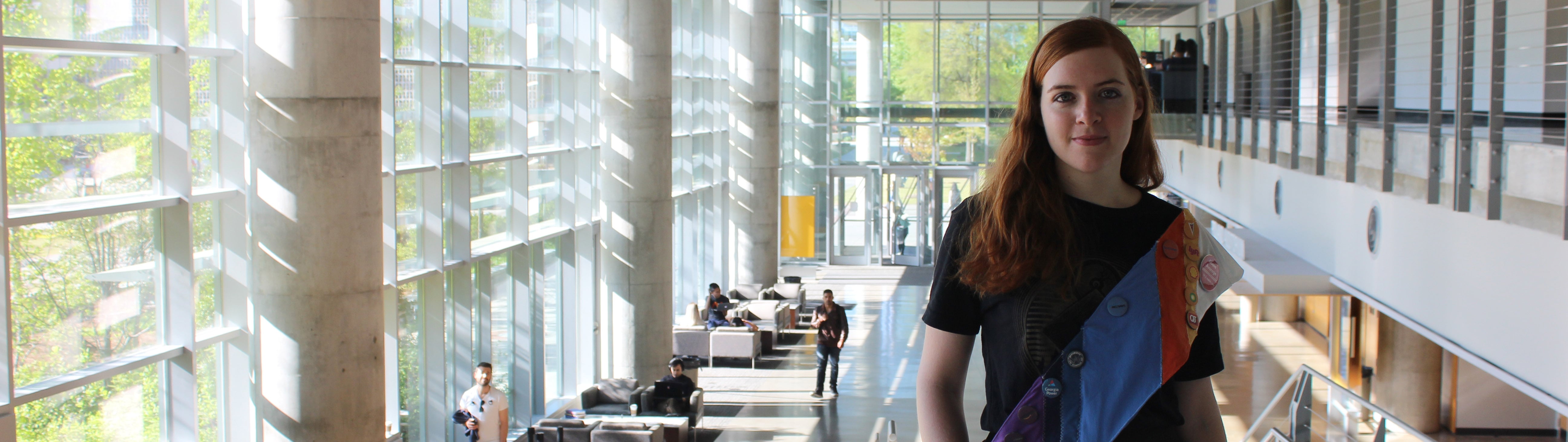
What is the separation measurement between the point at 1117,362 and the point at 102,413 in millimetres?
7308

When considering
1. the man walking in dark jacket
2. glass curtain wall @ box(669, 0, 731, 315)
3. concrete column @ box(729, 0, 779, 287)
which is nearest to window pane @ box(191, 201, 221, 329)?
the man walking in dark jacket

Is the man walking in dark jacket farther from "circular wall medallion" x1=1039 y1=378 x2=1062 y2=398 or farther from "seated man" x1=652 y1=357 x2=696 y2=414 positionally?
"circular wall medallion" x1=1039 y1=378 x2=1062 y2=398

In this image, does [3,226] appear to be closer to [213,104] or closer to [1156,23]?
[213,104]

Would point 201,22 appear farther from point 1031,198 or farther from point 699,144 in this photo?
point 699,144

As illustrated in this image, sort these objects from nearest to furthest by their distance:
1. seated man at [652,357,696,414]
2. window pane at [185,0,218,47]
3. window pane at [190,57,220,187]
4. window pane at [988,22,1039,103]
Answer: window pane at [185,0,218,47] → window pane at [190,57,220,187] → seated man at [652,357,696,414] → window pane at [988,22,1039,103]

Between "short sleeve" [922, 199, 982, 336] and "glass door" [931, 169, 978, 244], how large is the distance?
1066 inches

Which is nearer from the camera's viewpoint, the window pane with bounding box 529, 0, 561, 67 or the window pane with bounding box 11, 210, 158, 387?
the window pane with bounding box 11, 210, 158, 387

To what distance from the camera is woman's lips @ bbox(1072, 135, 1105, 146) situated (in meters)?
1.74

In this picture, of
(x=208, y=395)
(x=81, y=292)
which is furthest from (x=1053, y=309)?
(x=208, y=395)

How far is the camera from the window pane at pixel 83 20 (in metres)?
6.51

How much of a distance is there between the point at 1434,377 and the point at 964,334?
14529 millimetres

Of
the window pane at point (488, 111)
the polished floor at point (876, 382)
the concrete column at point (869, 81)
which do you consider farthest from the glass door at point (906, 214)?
the window pane at point (488, 111)

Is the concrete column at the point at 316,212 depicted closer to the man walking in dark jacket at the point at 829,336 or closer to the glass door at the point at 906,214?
the man walking in dark jacket at the point at 829,336

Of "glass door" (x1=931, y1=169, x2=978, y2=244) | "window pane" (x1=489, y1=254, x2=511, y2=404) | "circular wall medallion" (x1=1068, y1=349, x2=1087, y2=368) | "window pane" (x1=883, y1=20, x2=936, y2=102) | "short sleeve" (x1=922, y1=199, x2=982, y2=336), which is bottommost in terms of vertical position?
"window pane" (x1=489, y1=254, x2=511, y2=404)
